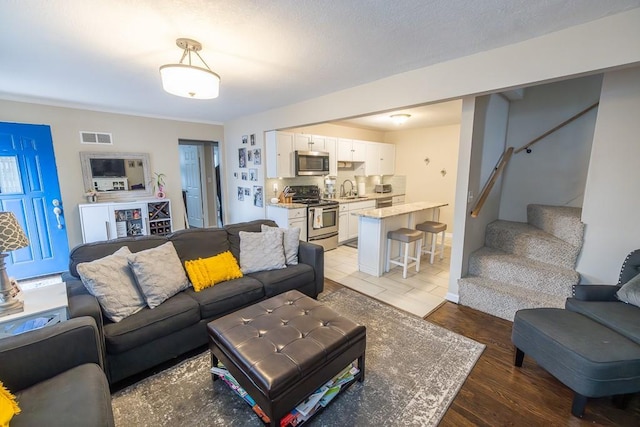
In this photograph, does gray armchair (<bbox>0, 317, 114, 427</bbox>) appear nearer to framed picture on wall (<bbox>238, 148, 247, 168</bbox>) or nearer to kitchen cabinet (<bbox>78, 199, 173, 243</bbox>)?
kitchen cabinet (<bbox>78, 199, 173, 243</bbox>)

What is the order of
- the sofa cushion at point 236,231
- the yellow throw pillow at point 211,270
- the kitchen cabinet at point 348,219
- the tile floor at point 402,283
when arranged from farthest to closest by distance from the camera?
the kitchen cabinet at point 348,219
the tile floor at point 402,283
the sofa cushion at point 236,231
the yellow throw pillow at point 211,270

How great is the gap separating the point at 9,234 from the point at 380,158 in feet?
19.1

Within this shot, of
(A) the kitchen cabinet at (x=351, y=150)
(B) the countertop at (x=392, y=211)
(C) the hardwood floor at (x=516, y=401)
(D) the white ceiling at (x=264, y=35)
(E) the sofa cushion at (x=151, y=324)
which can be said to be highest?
(D) the white ceiling at (x=264, y=35)

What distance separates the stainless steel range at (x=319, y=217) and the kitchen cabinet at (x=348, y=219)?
0.56 ft

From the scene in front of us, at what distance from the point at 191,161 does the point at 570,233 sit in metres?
6.67

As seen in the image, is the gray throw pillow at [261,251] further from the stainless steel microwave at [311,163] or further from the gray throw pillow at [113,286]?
the stainless steel microwave at [311,163]

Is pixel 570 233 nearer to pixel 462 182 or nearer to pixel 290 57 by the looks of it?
pixel 462 182

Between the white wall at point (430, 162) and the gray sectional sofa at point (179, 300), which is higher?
the white wall at point (430, 162)

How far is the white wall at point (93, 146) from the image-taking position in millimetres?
3670

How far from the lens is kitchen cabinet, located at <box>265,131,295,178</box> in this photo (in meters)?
4.40

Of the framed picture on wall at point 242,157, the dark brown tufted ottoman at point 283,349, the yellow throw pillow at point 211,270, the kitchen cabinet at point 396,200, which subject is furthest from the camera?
the kitchen cabinet at point 396,200

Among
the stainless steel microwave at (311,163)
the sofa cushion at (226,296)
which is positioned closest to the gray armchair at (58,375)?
the sofa cushion at (226,296)

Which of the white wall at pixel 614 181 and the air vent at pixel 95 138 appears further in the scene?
the air vent at pixel 95 138

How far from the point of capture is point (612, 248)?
7.28 ft
